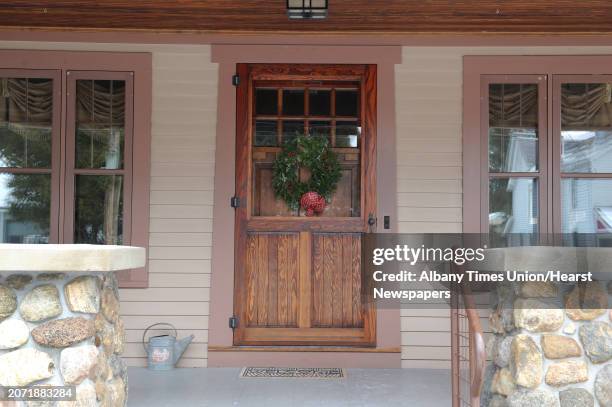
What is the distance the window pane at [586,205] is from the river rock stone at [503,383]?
6.70ft

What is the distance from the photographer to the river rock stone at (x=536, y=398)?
264 cm

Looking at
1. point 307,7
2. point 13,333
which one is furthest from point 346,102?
point 13,333

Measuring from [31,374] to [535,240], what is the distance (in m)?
3.57

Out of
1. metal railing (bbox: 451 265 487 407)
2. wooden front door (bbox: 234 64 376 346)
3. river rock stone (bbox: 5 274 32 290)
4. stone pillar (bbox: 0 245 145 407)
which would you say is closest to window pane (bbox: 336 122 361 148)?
wooden front door (bbox: 234 64 376 346)

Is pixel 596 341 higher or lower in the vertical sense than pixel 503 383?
higher

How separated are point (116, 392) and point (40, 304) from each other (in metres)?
0.59

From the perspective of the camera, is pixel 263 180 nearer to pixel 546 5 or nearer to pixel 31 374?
pixel 546 5

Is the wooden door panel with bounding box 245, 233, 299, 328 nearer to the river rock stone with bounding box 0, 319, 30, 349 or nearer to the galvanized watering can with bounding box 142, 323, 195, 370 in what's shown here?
the galvanized watering can with bounding box 142, 323, 195, 370

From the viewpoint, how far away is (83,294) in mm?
2357

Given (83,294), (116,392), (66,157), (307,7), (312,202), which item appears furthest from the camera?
(312,202)

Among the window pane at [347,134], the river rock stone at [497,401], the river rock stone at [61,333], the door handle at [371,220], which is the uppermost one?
the window pane at [347,134]

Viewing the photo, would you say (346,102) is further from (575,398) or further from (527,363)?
(575,398)

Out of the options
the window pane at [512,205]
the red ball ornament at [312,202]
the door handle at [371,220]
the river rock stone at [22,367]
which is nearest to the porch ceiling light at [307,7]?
the red ball ornament at [312,202]

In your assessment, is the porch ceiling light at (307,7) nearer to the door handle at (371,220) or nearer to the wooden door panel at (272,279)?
the door handle at (371,220)
